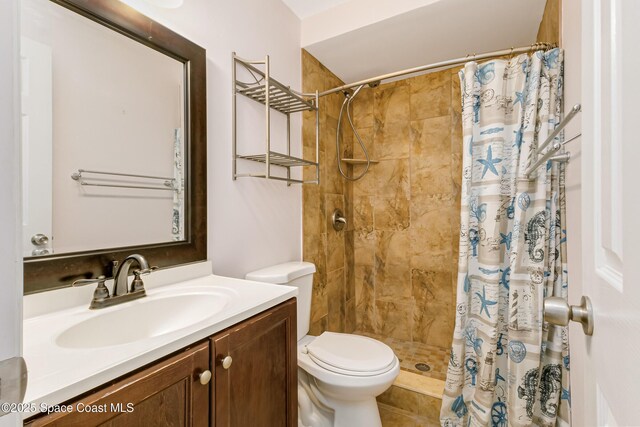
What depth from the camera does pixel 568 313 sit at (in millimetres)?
498

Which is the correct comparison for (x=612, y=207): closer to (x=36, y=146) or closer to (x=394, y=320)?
(x=36, y=146)

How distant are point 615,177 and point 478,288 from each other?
4.08 feet

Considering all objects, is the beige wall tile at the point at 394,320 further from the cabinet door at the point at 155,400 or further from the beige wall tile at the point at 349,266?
the cabinet door at the point at 155,400

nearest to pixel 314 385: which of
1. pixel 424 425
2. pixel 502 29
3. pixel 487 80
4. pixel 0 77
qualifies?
pixel 424 425

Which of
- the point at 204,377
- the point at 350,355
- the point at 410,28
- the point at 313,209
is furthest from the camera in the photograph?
the point at 313,209

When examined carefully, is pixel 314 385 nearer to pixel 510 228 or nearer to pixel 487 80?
pixel 510 228

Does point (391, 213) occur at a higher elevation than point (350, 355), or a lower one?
higher

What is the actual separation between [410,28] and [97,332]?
2.11 meters

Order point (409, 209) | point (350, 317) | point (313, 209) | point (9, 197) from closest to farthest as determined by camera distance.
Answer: point (9, 197)
point (313, 209)
point (409, 209)
point (350, 317)

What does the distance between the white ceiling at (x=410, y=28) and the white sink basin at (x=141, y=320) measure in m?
1.75

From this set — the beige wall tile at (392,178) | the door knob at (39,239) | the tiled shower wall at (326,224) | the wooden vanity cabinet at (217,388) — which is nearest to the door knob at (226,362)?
the wooden vanity cabinet at (217,388)

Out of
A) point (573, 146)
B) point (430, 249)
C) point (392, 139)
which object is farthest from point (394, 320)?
point (573, 146)

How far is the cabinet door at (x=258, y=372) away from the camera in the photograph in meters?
0.75

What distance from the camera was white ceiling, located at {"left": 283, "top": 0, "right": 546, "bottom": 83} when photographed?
1572 millimetres
